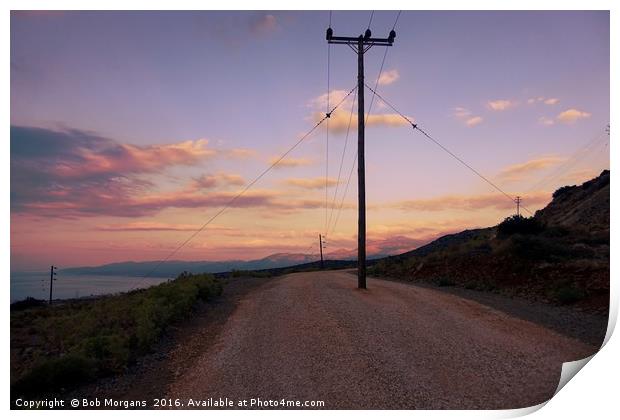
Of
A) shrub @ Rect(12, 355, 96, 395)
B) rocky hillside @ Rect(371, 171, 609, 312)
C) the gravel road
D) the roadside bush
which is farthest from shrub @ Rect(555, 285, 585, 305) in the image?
shrub @ Rect(12, 355, 96, 395)

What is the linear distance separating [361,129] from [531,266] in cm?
893

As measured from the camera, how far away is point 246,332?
457 inches

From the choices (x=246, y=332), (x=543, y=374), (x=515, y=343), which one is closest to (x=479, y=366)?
(x=543, y=374)

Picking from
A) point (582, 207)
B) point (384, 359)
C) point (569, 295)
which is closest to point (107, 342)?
point (384, 359)

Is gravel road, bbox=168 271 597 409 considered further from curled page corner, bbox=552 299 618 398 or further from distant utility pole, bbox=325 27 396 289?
distant utility pole, bbox=325 27 396 289

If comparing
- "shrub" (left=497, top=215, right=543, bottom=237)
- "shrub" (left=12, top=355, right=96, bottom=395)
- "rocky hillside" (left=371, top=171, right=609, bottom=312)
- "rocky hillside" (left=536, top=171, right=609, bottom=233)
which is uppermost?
"rocky hillside" (left=536, top=171, right=609, bottom=233)

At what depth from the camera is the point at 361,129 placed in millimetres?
20484

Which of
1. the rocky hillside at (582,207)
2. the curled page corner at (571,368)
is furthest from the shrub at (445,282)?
the rocky hillside at (582,207)

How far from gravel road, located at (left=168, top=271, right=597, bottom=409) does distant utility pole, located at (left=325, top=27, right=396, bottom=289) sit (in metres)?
5.87

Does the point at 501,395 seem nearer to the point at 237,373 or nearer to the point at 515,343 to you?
the point at 515,343

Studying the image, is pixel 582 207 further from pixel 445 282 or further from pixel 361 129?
pixel 361 129

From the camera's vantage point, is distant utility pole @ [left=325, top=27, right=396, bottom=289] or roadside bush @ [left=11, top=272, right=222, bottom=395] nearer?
roadside bush @ [left=11, top=272, right=222, bottom=395]

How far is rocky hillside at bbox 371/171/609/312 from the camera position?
15.6 meters
